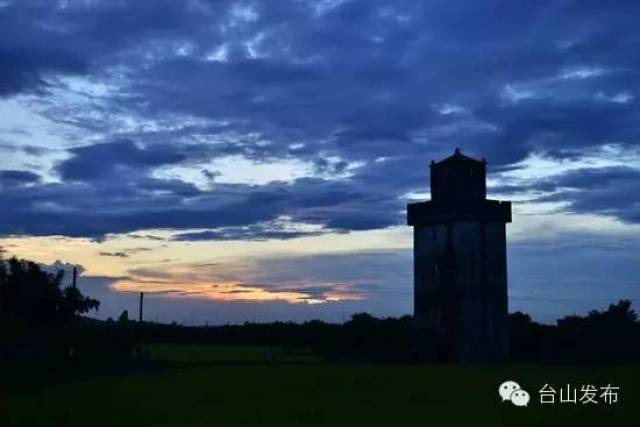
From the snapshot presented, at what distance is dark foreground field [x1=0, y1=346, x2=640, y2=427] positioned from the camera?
18.3 metres

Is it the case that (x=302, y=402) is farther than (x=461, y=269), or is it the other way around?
(x=461, y=269)

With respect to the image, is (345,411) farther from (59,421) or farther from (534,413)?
(59,421)

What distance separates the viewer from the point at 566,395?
23.2 m

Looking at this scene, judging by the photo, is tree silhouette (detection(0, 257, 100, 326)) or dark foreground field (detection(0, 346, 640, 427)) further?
tree silhouette (detection(0, 257, 100, 326))

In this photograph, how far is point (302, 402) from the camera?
22797mm

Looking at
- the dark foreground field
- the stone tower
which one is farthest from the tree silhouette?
the stone tower

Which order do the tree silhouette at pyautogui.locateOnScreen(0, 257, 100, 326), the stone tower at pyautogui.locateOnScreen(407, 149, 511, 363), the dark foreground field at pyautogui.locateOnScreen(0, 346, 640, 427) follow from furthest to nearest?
1. the stone tower at pyautogui.locateOnScreen(407, 149, 511, 363)
2. the tree silhouette at pyautogui.locateOnScreen(0, 257, 100, 326)
3. the dark foreground field at pyautogui.locateOnScreen(0, 346, 640, 427)

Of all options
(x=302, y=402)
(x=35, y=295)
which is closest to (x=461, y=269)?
(x=35, y=295)

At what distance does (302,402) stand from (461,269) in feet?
95.9

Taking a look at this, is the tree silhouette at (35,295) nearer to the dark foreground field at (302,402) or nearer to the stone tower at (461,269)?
the dark foreground field at (302,402)

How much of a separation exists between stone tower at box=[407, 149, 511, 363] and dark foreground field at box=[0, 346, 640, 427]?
15.7m

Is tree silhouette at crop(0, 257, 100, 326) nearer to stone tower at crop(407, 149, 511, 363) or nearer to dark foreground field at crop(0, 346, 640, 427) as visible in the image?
dark foreground field at crop(0, 346, 640, 427)

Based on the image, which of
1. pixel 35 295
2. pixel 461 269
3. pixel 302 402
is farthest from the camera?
pixel 461 269

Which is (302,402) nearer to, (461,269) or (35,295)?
(35,295)
